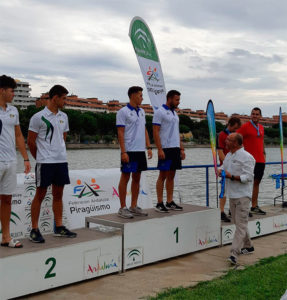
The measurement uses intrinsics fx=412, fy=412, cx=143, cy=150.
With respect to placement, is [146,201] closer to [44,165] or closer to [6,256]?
[44,165]

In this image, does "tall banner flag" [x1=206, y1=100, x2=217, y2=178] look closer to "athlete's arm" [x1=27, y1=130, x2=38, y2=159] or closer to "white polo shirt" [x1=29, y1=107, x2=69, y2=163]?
"white polo shirt" [x1=29, y1=107, x2=69, y2=163]

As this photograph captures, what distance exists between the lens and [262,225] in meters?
7.38

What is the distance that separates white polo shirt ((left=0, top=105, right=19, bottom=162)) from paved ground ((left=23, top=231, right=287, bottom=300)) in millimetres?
1472

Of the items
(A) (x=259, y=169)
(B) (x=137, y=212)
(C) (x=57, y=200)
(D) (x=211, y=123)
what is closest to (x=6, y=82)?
(C) (x=57, y=200)

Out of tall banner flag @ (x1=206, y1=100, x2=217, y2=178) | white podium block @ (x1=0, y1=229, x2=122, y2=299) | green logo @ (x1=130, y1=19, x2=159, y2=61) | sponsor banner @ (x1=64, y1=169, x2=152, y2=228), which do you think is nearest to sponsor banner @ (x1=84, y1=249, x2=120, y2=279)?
white podium block @ (x1=0, y1=229, x2=122, y2=299)

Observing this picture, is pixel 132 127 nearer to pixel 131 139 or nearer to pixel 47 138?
pixel 131 139

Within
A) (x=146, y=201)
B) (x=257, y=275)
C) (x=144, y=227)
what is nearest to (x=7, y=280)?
(x=144, y=227)

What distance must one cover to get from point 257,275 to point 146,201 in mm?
3521

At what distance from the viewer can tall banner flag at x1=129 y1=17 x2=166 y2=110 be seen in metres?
7.43

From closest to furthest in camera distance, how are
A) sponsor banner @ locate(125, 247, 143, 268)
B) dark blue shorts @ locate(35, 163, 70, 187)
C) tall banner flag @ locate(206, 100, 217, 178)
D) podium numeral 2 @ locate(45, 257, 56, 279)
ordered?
podium numeral 2 @ locate(45, 257, 56, 279)
dark blue shorts @ locate(35, 163, 70, 187)
sponsor banner @ locate(125, 247, 143, 268)
tall banner flag @ locate(206, 100, 217, 178)

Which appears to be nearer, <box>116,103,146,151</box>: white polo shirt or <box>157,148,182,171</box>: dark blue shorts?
<box>116,103,146,151</box>: white polo shirt

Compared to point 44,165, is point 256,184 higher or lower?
lower

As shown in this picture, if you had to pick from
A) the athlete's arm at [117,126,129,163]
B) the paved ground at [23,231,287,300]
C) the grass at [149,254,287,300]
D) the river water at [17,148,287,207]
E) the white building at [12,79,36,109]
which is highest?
the white building at [12,79,36,109]

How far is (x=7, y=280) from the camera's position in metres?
3.98
